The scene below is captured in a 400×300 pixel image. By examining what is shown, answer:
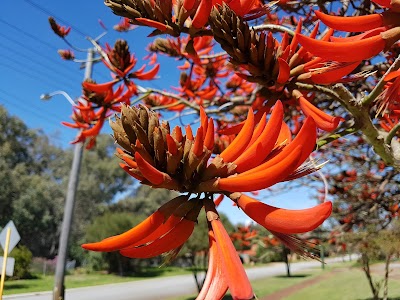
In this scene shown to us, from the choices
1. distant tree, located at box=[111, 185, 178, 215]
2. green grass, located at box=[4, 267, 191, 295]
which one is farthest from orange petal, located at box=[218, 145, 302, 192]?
distant tree, located at box=[111, 185, 178, 215]

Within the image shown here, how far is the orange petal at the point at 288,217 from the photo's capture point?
462mm

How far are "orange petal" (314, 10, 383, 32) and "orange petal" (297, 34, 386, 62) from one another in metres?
0.02

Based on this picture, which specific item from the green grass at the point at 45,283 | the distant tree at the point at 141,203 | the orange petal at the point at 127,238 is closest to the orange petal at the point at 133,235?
the orange petal at the point at 127,238

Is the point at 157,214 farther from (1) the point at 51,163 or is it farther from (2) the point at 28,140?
(1) the point at 51,163

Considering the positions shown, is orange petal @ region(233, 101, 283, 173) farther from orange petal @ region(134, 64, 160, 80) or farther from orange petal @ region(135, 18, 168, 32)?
orange petal @ region(134, 64, 160, 80)

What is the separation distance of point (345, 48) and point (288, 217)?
21 cm

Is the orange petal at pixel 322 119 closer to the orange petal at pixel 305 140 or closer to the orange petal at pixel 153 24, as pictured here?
the orange petal at pixel 305 140

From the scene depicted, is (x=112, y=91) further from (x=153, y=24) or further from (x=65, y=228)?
(x=65, y=228)

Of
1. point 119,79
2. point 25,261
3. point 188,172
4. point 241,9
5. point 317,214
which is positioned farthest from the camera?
point 25,261

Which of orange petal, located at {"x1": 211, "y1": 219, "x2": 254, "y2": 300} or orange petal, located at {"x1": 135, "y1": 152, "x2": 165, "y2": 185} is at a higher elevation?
orange petal, located at {"x1": 135, "y1": 152, "x2": 165, "y2": 185}

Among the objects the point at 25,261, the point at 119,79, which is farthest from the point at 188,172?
the point at 25,261

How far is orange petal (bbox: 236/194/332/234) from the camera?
0.46 meters

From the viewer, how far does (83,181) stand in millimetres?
25219

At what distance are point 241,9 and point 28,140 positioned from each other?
2535 cm
